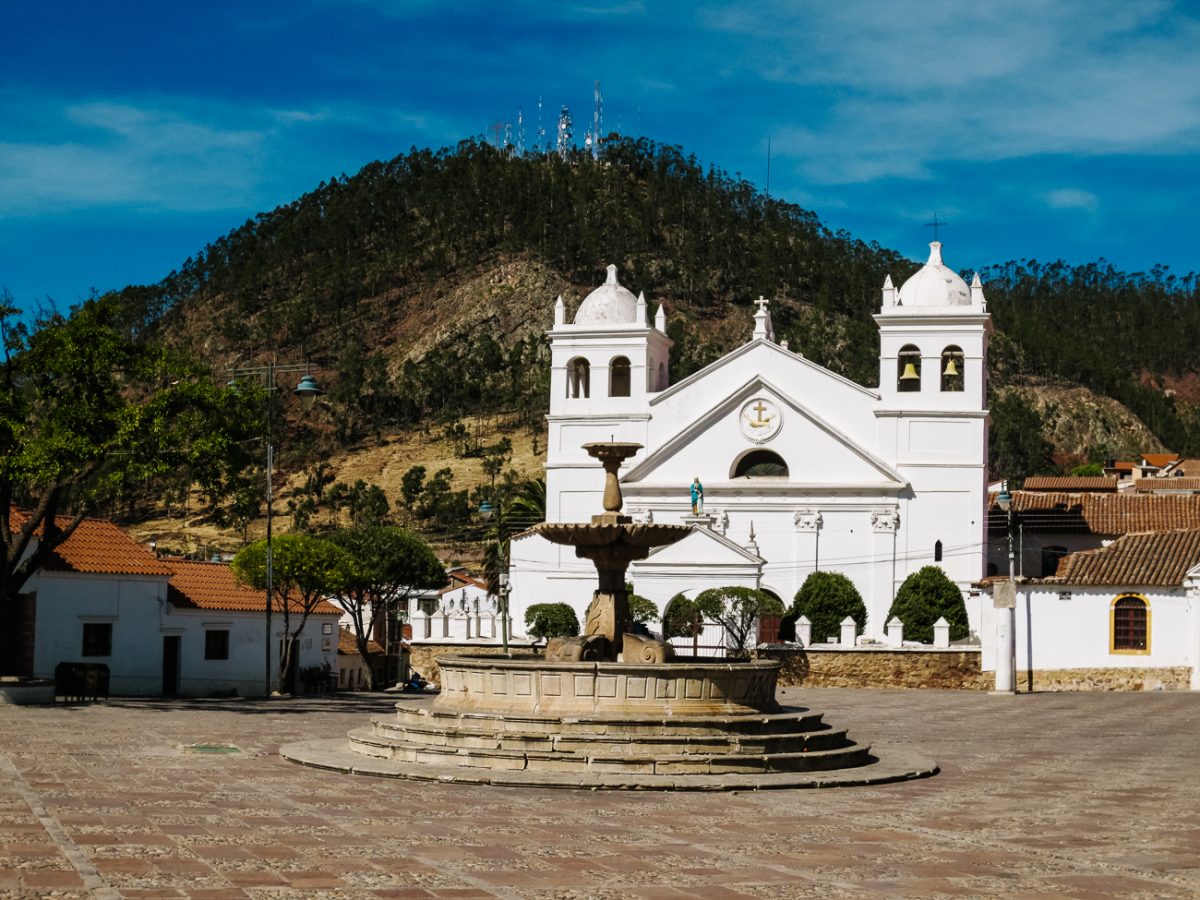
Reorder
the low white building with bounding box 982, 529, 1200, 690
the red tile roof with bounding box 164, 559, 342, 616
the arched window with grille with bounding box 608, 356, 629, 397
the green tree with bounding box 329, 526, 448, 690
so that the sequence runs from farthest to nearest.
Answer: the arched window with grille with bounding box 608, 356, 629, 397
the green tree with bounding box 329, 526, 448, 690
the low white building with bounding box 982, 529, 1200, 690
the red tile roof with bounding box 164, 559, 342, 616

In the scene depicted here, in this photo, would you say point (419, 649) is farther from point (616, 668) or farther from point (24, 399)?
point (616, 668)

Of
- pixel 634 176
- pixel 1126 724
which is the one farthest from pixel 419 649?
pixel 634 176

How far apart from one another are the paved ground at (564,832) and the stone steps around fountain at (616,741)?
3.79 ft

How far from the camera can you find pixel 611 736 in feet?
50.5

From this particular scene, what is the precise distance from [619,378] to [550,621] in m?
10.1

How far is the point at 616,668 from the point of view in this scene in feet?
52.4

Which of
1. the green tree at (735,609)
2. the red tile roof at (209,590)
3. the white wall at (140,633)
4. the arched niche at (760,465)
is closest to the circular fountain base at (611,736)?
the white wall at (140,633)

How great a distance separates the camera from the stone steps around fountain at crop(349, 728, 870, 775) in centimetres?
1510

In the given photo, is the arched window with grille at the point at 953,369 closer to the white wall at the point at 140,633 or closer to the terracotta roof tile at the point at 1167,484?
the white wall at the point at 140,633

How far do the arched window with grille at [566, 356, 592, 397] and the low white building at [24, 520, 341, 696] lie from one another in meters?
16.3

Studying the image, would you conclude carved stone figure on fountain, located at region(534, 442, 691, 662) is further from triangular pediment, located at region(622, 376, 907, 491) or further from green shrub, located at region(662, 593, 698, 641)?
triangular pediment, located at region(622, 376, 907, 491)

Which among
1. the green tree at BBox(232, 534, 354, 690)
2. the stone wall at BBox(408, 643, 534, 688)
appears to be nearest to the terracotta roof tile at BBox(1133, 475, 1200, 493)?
the stone wall at BBox(408, 643, 534, 688)

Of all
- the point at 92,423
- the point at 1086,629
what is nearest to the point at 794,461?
the point at 1086,629

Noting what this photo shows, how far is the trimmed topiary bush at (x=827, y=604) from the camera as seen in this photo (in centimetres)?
4528
